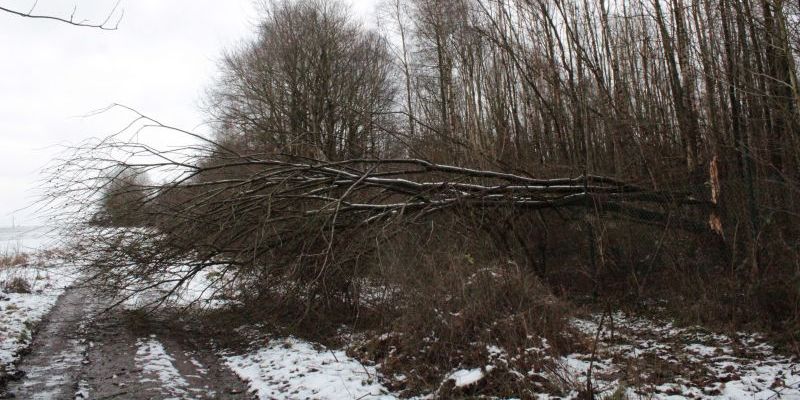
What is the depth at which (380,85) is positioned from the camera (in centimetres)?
2150

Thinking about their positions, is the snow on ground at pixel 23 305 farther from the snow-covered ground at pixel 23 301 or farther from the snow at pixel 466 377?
the snow at pixel 466 377

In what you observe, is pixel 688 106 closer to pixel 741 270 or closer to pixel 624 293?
pixel 741 270

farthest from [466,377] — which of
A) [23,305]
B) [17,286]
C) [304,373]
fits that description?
[17,286]

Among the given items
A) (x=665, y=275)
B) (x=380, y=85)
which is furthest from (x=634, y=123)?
(x=380, y=85)

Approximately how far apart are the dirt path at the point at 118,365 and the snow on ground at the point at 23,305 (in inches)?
7.2

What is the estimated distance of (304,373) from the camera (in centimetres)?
582

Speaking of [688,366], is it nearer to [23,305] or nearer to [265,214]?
[265,214]

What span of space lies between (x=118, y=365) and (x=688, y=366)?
261 inches

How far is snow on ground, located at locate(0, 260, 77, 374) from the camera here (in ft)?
21.7

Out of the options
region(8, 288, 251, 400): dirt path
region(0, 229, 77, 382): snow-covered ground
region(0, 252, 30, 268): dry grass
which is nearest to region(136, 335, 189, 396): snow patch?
region(8, 288, 251, 400): dirt path

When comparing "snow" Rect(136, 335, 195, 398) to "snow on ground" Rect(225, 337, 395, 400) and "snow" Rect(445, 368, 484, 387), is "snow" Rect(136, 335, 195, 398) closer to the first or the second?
"snow on ground" Rect(225, 337, 395, 400)

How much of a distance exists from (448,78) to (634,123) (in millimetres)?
8880

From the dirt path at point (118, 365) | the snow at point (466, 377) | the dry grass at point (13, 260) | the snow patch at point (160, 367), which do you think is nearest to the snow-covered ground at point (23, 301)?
the dirt path at point (118, 365)

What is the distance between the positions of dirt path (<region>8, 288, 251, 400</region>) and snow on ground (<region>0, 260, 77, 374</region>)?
0.18 metres
